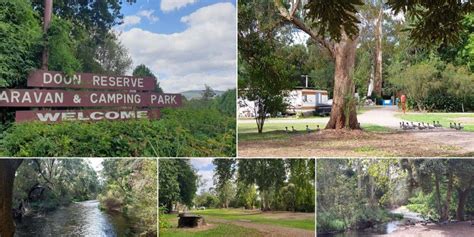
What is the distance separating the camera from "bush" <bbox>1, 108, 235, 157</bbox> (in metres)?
6.83

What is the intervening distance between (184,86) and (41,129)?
5.31 feet

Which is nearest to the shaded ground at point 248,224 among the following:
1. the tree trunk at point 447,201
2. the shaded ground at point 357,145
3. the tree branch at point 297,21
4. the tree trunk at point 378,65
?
the shaded ground at point 357,145

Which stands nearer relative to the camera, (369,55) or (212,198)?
(369,55)

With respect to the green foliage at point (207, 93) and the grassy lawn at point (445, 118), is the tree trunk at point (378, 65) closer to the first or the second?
the grassy lawn at point (445, 118)

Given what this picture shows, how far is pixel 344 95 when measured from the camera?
6.75 m

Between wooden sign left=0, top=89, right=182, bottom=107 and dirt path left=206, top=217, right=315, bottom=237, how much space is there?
1437 mm

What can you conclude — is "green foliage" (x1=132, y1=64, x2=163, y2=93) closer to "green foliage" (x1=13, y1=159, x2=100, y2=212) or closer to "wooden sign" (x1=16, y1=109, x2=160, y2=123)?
"wooden sign" (x1=16, y1=109, x2=160, y2=123)

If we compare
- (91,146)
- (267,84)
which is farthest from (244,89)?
(91,146)

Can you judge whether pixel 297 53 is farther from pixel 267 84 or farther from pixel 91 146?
pixel 91 146

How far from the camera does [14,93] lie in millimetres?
6746

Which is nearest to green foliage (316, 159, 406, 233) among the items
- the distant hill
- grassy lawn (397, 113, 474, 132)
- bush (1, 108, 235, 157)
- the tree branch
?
grassy lawn (397, 113, 474, 132)

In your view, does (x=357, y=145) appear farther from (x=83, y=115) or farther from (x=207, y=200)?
(x=83, y=115)

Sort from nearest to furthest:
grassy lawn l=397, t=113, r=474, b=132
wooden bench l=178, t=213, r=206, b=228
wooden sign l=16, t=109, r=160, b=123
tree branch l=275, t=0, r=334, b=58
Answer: tree branch l=275, t=0, r=334, b=58, grassy lawn l=397, t=113, r=474, b=132, wooden sign l=16, t=109, r=160, b=123, wooden bench l=178, t=213, r=206, b=228

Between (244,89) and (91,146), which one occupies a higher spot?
(244,89)
